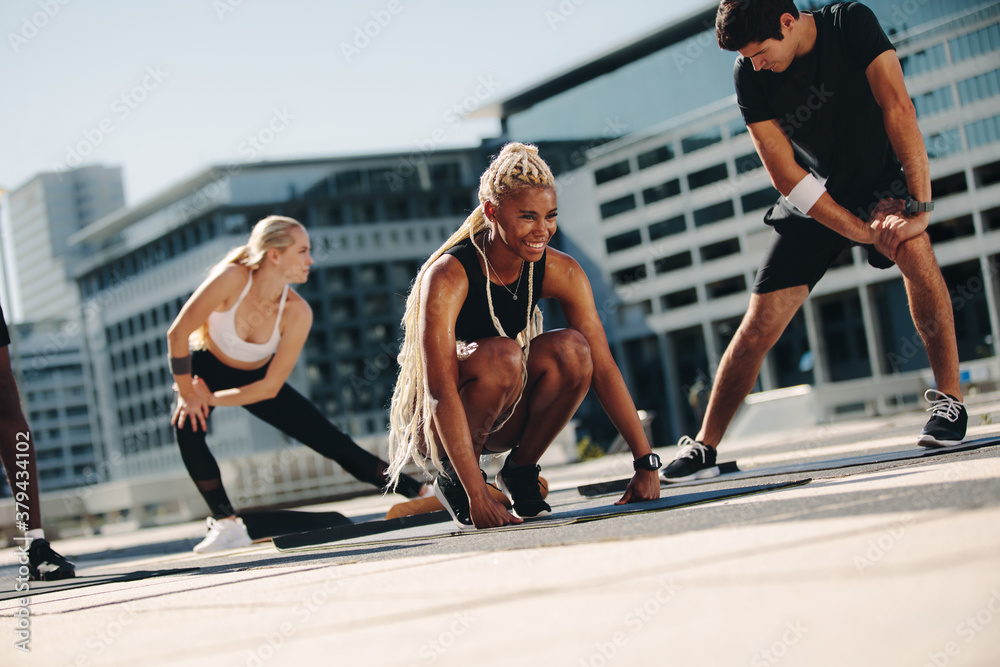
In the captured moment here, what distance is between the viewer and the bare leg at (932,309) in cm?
377

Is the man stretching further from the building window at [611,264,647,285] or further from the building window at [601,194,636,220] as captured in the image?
the building window at [601,194,636,220]

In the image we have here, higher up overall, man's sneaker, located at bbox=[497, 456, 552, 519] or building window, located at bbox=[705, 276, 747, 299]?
building window, located at bbox=[705, 276, 747, 299]

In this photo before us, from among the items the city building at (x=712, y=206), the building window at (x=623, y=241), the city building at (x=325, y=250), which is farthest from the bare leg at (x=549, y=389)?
the city building at (x=325, y=250)

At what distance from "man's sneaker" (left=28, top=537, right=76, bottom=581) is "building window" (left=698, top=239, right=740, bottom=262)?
194 feet

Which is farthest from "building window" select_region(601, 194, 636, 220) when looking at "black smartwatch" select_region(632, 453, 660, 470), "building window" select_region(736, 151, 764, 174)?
"black smartwatch" select_region(632, 453, 660, 470)

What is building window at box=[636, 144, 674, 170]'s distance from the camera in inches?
2467

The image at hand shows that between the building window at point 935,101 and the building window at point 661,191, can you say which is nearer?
the building window at point 935,101

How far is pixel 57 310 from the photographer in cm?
19025

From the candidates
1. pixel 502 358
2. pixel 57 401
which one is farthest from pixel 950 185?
pixel 57 401

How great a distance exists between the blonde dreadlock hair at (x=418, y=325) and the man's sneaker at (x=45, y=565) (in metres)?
1.53

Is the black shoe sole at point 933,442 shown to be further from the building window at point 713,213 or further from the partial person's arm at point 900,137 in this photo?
the building window at point 713,213

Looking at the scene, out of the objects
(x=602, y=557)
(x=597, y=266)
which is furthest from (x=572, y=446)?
(x=597, y=266)

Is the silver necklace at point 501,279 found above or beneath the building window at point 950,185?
beneath

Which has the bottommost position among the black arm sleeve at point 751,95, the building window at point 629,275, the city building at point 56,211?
the black arm sleeve at point 751,95
